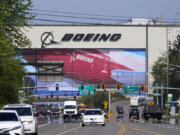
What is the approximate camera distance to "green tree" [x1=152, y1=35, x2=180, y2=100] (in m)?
131

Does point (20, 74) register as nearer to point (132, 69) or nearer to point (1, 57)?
point (1, 57)

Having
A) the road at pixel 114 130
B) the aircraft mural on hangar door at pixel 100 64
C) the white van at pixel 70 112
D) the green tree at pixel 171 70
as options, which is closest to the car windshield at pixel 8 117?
the road at pixel 114 130

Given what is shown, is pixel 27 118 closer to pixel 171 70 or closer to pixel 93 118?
pixel 93 118

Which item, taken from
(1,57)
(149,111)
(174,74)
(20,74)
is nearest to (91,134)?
(1,57)

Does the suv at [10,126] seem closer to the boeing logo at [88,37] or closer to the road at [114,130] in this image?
the road at [114,130]

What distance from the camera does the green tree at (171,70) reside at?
13112cm

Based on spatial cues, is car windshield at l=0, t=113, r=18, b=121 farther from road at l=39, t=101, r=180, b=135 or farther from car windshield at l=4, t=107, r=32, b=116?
road at l=39, t=101, r=180, b=135

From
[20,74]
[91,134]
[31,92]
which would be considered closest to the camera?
[91,134]

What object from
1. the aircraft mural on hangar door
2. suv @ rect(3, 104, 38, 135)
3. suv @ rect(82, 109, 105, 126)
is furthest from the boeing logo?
suv @ rect(3, 104, 38, 135)

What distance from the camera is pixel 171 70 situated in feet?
433

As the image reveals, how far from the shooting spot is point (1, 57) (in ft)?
131

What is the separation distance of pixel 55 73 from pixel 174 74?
36295 millimetres

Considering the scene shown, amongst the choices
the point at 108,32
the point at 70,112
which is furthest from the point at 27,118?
the point at 108,32

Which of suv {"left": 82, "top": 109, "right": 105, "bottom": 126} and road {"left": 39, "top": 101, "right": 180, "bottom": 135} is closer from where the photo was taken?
road {"left": 39, "top": 101, "right": 180, "bottom": 135}
